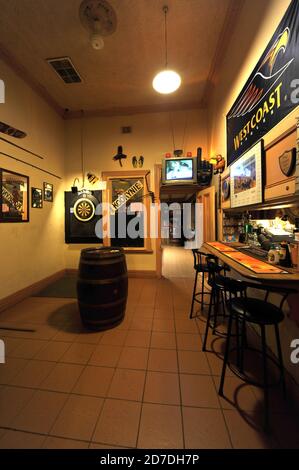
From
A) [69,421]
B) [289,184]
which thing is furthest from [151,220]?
[69,421]

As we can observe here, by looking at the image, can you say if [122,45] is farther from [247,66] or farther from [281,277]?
[281,277]

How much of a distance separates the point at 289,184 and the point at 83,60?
3.88m

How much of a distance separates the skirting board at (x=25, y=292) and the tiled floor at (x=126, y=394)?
0.69 m

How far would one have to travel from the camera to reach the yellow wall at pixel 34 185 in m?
3.17

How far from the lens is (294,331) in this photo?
1609 millimetres

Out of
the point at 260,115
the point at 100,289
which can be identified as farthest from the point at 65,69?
the point at 100,289

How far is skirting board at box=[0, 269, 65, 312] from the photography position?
308 cm

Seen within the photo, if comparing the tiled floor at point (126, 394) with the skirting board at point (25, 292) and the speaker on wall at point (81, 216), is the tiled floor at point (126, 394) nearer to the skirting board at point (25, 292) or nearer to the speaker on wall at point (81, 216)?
the skirting board at point (25, 292)

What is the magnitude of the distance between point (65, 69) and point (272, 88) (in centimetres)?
359

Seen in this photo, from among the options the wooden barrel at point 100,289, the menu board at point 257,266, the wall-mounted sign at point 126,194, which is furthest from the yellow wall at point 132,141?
the menu board at point 257,266

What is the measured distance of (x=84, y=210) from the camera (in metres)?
4.87

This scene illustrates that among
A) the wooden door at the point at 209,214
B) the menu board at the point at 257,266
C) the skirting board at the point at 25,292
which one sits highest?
the wooden door at the point at 209,214

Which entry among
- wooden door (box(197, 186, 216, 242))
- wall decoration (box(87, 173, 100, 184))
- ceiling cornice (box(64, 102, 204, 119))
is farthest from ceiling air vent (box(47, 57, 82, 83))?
wooden door (box(197, 186, 216, 242))

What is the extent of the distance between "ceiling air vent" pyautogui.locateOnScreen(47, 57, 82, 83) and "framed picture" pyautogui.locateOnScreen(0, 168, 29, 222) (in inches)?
78.6
